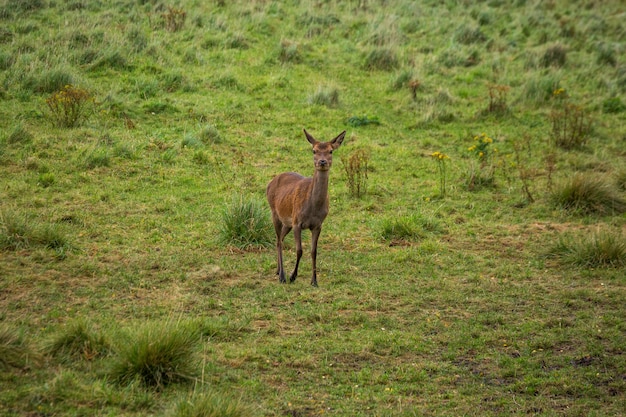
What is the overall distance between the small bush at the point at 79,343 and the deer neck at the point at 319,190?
3.49 metres

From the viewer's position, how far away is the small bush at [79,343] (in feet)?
21.0

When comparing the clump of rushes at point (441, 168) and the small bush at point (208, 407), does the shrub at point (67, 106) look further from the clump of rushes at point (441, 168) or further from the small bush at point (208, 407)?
the small bush at point (208, 407)

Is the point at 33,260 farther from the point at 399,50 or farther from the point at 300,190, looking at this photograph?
the point at 399,50

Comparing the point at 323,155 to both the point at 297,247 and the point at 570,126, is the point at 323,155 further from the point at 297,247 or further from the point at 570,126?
the point at 570,126

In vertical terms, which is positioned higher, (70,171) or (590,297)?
(70,171)

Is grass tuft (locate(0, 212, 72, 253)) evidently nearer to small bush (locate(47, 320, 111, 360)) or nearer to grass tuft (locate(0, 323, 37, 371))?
small bush (locate(47, 320, 111, 360))

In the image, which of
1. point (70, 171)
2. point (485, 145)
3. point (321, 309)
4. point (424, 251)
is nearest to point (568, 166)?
point (485, 145)

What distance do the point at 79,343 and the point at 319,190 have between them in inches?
148

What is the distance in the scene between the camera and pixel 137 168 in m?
12.5

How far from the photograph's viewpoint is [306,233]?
11.2m

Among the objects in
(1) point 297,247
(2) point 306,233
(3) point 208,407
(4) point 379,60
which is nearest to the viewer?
(3) point 208,407

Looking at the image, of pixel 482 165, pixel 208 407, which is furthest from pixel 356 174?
pixel 208 407

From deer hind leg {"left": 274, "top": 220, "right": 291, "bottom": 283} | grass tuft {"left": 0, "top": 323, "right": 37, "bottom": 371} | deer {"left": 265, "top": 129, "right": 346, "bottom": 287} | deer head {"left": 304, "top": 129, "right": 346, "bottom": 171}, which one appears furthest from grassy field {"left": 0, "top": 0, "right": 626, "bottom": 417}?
deer head {"left": 304, "top": 129, "right": 346, "bottom": 171}

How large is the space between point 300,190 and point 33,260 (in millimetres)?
3406
